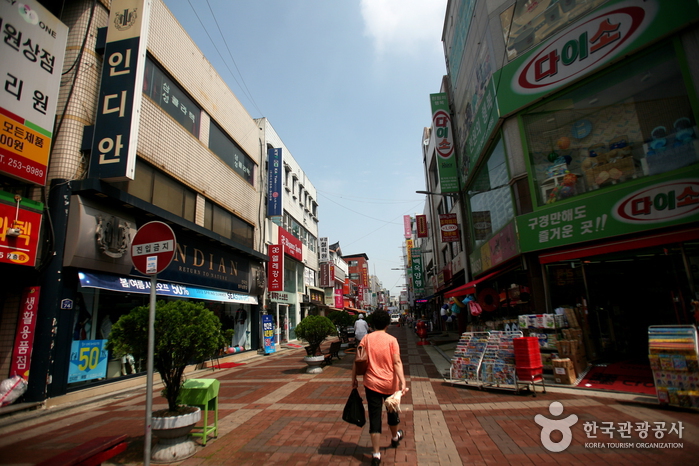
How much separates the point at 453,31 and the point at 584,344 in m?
16.1

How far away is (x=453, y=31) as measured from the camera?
1816cm

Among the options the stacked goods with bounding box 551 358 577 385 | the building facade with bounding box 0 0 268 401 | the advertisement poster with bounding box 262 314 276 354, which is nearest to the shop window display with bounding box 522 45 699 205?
the stacked goods with bounding box 551 358 577 385

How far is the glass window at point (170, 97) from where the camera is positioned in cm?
1188

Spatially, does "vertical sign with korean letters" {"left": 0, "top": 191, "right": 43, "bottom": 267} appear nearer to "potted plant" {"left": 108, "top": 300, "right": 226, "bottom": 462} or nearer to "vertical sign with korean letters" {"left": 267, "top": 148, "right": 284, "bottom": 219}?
"potted plant" {"left": 108, "top": 300, "right": 226, "bottom": 462}

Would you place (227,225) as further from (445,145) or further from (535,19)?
(535,19)

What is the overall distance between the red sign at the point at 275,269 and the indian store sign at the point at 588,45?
14207mm

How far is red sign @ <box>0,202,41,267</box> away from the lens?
7.04 meters

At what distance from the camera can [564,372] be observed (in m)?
7.63

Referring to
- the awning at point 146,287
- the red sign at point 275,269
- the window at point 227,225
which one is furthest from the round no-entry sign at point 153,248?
the red sign at point 275,269

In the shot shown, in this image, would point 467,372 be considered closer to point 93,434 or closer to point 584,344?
point 584,344

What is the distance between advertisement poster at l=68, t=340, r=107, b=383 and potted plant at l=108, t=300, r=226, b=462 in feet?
16.6

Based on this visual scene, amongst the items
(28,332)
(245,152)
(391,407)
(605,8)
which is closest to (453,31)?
(605,8)

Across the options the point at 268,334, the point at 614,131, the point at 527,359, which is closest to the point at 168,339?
the point at 527,359

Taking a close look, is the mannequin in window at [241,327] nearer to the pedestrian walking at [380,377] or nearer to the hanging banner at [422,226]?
the pedestrian walking at [380,377]
